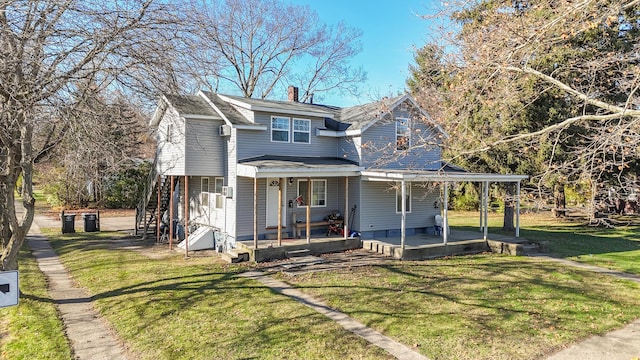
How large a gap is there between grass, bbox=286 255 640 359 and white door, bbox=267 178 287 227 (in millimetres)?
4468

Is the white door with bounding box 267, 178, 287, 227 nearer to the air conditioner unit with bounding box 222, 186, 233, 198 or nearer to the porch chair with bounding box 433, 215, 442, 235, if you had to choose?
the air conditioner unit with bounding box 222, 186, 233, 198

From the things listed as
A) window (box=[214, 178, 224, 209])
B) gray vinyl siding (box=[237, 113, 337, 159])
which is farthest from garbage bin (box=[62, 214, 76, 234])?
gray vinyl siding (box=[237, 113, 337, 159])

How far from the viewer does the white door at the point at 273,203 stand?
1548 cm

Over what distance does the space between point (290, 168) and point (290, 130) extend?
329cm

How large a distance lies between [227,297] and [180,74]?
4.99 m

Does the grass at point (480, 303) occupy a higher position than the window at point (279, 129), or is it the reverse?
the window at point (279, 129)

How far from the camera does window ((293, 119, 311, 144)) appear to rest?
1627 centimetres

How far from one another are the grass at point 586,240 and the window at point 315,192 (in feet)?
30.1

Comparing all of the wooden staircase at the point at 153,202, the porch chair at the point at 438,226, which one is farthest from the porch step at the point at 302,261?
the wooden staircase at the point at 153,202

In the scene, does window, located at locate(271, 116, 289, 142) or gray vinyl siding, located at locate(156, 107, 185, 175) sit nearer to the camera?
gray vinyl siding, located at locate(156, 107, 185, 175)

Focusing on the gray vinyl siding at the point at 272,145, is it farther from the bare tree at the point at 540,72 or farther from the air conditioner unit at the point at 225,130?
the bare tree at the point at 540,72

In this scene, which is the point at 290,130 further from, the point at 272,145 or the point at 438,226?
the point at 438,226

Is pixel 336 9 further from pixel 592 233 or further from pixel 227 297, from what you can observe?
pixel 227 297

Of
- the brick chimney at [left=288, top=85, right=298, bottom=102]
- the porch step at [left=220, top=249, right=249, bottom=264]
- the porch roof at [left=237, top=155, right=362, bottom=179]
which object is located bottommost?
the porch step at [left=220, top=249, right=249, bottom=264]
